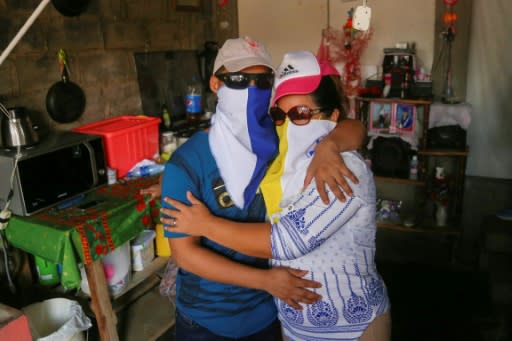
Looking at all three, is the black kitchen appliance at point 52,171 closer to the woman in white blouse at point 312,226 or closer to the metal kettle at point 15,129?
the metal kettle at point 15,129

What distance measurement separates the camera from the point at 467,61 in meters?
3.49

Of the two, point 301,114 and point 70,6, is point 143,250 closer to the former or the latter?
point 70,6

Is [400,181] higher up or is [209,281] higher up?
[209,281]

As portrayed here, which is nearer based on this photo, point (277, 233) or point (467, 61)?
point (277, 233)

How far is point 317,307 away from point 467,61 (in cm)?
307

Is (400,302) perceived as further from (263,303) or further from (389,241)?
(263,303)

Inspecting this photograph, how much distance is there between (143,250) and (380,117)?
1.98 m

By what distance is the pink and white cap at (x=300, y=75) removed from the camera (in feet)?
3.72

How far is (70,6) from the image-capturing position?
2.33 m

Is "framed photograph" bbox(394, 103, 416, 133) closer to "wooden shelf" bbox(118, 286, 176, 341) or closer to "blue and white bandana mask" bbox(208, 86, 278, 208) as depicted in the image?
"wooden shelf" bbox(118, 286, 176, 341)

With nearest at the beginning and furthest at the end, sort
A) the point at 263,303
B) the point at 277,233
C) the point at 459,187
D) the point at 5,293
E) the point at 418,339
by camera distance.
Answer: the point at 277,233 → the point at 263,303 → the point at 5,293 → the point at 418,339 → the point at 459,187

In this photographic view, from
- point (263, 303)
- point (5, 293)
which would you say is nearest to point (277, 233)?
point (263, 303)

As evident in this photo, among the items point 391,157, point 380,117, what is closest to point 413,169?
point 391,157

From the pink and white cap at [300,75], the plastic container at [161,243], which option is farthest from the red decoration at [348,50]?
the pink and white cap at [300,75]
